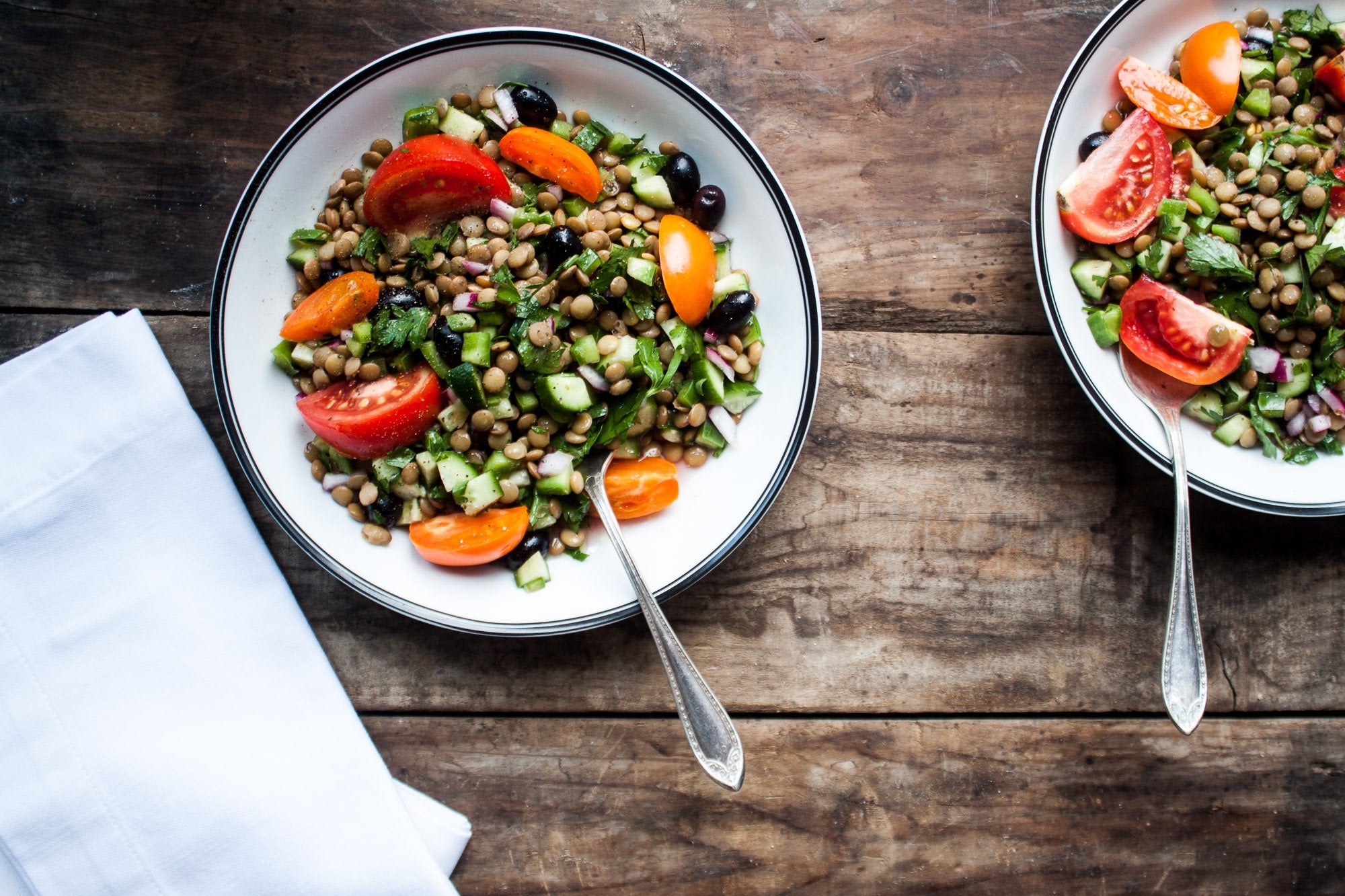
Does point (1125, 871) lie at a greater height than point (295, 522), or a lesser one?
lesser

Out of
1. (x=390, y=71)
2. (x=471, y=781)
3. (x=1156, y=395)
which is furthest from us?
(x=471, y=781)

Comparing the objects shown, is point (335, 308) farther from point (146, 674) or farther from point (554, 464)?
point (146, 674)

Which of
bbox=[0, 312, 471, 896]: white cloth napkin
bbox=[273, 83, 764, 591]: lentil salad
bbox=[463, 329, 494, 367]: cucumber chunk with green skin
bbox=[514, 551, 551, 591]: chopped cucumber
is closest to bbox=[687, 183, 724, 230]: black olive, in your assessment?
bbox=[273, 83, 764, 591]: lentil salad

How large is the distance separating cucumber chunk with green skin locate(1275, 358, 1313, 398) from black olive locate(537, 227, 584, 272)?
147cm

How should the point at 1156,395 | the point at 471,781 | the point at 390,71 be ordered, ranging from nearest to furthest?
the point at 390,71
the point at 1156,395
the point at 471,781

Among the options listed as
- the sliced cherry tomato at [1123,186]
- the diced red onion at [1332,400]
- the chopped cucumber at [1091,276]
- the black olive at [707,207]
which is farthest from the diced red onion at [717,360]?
the diced red onion at [1332,400]

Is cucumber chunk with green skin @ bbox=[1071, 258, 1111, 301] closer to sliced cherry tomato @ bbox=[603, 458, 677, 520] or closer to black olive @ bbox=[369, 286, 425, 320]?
sliced cherry tomato @ bbox=[603, 458, 677, 520]

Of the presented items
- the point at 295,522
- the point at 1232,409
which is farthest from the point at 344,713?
the point at 1232,409

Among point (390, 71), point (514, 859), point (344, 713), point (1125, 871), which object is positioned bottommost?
point (1125, 871)

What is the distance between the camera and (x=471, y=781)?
184 cm

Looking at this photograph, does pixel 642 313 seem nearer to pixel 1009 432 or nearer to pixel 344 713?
pixel 1009 432

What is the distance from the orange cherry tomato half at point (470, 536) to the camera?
1580mm

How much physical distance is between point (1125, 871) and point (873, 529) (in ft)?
3.33

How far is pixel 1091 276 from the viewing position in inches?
66.3
